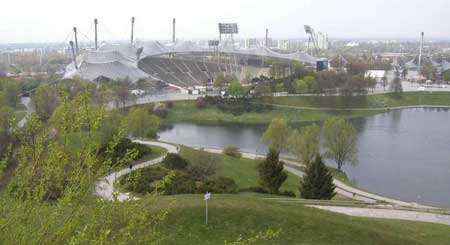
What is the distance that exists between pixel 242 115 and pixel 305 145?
46.9ft

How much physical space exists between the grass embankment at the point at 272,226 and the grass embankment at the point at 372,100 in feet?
88.9

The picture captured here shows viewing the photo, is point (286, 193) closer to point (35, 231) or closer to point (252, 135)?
point (35, 231)

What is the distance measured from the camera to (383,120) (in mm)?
31109

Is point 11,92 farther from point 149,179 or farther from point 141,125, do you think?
point 149,179

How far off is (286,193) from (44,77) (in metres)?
36.1

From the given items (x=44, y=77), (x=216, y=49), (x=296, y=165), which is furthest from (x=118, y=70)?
(x=296, y=165)

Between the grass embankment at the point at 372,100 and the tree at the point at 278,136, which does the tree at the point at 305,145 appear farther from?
the grass embankment at the point at 372,100

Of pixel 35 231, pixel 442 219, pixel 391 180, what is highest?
pixel 35 231

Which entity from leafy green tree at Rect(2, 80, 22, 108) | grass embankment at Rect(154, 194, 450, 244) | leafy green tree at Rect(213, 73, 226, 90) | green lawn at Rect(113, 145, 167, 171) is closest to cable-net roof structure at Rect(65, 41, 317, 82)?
leafy green tree at Rect(2, 80, 22, 108)

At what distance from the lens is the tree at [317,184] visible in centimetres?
1238

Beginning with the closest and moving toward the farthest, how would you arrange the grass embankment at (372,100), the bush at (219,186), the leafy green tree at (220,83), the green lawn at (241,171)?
the bush at (219,186) < the green lawn at (241,171) < the grass embankment at (372,100) < the leafy green tree at (220,83)

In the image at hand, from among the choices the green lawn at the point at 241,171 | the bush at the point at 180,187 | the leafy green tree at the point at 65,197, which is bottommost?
the green lawn at the point at 241,171

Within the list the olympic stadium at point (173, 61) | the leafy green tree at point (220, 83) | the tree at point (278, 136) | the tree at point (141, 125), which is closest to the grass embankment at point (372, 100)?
the leafy green tree at point (220, 83)

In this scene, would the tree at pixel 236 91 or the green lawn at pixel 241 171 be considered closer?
the green lawn at pixel 241 171
